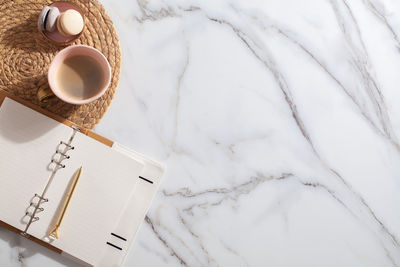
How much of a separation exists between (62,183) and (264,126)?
374 mm

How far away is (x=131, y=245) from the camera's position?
2.31ft

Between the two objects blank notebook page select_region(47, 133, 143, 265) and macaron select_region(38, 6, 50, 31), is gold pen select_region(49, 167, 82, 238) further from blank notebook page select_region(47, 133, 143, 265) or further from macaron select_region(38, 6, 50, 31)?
macaron select_region(38, 6, 50, 31)

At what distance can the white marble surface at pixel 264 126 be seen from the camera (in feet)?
2.42

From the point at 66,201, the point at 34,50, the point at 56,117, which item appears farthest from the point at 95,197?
the point at 34,50

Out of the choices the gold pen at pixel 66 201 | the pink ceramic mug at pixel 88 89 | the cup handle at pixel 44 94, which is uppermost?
the pink ceramic mug at pixel 88 89

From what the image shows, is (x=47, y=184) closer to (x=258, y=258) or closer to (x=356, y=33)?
(x=258, y=258)

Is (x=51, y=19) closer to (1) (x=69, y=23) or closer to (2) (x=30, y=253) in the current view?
(1) (x=69, y=23)

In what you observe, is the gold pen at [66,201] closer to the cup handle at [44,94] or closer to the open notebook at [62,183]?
the open notebook at [62,183]

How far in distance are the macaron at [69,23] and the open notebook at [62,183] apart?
0.47 ft

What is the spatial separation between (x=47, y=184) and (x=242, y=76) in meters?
0.39

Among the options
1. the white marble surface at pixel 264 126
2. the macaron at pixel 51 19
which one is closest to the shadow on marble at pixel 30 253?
the white marble surface at pixel 264 126

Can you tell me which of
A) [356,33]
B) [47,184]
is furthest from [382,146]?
[47,184]

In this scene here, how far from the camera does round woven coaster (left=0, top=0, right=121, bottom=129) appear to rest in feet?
2.15

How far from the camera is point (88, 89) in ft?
2.13
